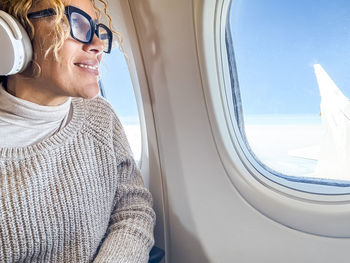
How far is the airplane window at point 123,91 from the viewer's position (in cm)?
178

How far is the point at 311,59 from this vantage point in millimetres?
1131

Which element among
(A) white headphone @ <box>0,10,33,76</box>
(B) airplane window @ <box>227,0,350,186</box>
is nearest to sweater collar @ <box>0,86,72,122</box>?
(A) white headphone @ <box>0,10,33,76</box>

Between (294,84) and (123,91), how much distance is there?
1.02 m

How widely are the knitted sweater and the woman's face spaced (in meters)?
0.16

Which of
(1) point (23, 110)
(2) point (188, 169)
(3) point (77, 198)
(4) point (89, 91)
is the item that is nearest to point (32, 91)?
(1) point (23, 110)

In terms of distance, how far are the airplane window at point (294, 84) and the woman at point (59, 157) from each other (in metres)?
0.57

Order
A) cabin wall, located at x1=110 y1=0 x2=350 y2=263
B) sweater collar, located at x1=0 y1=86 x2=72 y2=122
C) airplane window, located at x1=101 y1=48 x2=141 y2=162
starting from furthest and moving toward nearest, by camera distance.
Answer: airplane window, located at x1=101 y1=48 x2=141 y2=162, cabin wall, located at x1=110 y1=0 x2=350 y2=263, sweater collar, located at x1=0 y1=86 x2=72 y2=122

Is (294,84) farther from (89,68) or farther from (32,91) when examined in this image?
(32,91)

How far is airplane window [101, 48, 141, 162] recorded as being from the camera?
178cm

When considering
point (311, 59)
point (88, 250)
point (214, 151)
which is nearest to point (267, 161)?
Result: point (214, 151)

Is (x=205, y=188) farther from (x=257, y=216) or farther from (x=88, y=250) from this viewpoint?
(x=88, y=250)

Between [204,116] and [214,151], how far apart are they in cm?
15

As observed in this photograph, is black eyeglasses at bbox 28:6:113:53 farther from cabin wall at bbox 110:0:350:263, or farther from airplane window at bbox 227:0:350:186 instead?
airplane window at bbox 227:0:350:186

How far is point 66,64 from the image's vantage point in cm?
112
